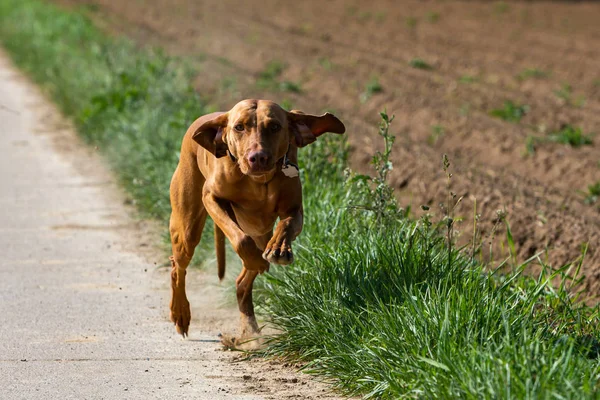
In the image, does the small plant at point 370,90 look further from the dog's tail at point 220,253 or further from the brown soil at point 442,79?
the dog's tail at point 220,253

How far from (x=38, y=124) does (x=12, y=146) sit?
1.61 m

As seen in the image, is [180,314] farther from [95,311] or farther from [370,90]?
[370,90]

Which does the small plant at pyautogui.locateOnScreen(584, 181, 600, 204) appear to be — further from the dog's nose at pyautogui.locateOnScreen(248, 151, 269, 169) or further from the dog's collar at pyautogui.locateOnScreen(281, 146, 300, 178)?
the dog's nose at pyautogui.locateOnScreen(248, 151, 269, 169)

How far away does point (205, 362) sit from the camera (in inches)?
230

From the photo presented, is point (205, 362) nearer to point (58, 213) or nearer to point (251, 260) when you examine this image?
point (251, 260)

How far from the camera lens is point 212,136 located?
5.66 metres

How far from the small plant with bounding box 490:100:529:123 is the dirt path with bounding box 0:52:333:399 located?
197 inches

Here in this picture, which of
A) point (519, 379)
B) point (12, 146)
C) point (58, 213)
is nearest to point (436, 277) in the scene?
point (519, 379)

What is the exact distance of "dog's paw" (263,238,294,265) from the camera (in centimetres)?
516

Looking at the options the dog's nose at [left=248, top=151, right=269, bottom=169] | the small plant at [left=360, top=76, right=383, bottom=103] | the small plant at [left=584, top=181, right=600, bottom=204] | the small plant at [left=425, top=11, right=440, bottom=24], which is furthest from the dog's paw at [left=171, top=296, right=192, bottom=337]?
the small plant at [left=425, top=11, right=440, bottom=24]

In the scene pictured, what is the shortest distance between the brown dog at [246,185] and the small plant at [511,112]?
7762 millimetres

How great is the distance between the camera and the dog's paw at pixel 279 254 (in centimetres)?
516

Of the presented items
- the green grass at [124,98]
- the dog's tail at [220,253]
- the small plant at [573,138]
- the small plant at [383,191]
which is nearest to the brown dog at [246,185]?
the dog's tail at [220,253]

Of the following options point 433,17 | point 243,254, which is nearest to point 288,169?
point 243,254
